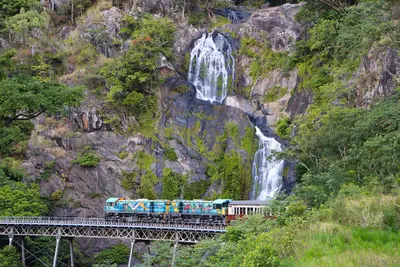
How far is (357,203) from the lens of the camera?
15.2 m

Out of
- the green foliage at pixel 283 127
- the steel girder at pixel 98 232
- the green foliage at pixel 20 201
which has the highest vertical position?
the green foliage at pixel 283 127

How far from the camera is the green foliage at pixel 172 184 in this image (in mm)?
45156

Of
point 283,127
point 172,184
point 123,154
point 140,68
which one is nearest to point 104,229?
point 172,184

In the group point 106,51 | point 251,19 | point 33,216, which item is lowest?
point 33,216

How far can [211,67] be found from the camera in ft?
176

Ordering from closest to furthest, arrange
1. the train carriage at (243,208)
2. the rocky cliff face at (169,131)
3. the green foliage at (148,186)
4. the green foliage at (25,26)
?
1. the train carriage at (243,208)
2. the green foliage at (148,186)
3. the rocky cliff face at (169,131)
4. the green foliage at (25,26)

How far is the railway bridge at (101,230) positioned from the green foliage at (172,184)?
275 inches

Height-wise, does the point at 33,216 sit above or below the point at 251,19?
below

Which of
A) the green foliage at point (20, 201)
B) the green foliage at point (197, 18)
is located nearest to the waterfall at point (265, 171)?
the green foliage at point (20, 201)

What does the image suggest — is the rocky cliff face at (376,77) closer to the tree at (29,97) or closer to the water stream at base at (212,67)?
the water stream at base at (212,67)

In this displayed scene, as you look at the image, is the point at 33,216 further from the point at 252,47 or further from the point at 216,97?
the point at 252,47

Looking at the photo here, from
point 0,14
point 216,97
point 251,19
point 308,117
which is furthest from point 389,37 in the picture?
point 0,14

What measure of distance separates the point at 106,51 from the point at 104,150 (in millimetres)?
13762

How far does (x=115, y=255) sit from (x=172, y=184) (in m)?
7.84
